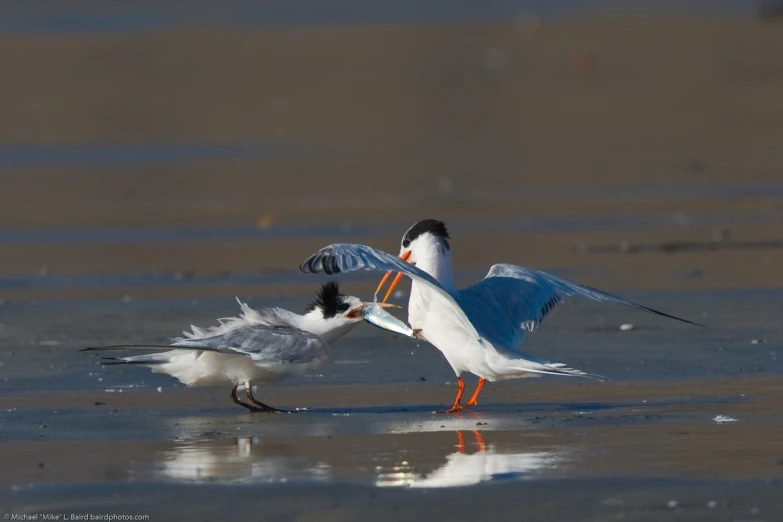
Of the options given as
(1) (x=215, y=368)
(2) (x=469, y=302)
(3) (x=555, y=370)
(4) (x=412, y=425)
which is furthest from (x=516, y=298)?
(1) (x=215, y=368)

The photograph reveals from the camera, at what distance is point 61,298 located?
1066 cm

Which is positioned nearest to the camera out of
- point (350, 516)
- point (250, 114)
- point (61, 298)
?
point (350, 516)

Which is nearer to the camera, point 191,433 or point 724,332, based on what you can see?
point 191,433

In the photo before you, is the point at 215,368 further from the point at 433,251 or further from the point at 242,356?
the point at 433,251

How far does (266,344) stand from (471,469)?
179cm

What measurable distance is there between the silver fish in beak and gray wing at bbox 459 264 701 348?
0.32 metres

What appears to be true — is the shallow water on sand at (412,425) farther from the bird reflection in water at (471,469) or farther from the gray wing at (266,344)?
the gray wing at (266,344)

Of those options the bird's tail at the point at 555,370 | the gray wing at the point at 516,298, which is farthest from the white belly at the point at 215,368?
the bird's tail at the point at 555,370

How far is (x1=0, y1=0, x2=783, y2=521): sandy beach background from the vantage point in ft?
20.1

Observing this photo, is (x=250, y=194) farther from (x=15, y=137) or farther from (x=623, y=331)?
(x=623, y=331)

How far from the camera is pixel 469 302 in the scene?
7.79 meters

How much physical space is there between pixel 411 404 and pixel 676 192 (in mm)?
7539

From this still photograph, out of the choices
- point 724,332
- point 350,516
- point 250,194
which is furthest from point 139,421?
point 250,194

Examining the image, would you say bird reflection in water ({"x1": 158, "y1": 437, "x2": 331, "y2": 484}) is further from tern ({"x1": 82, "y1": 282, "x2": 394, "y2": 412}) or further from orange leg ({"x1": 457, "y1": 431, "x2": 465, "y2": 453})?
tern ({"x1": 82, "y1": 282, "x2": 394, "y2": 412})
